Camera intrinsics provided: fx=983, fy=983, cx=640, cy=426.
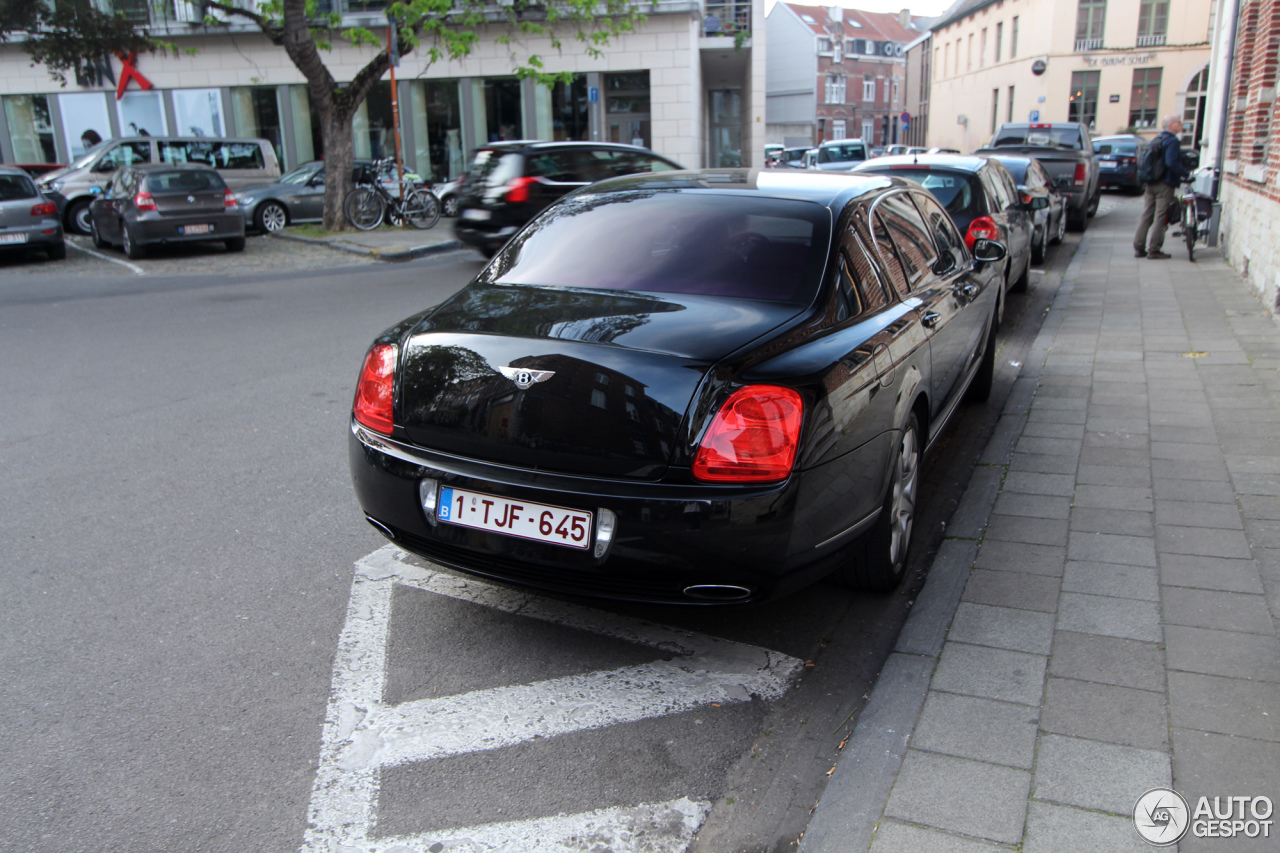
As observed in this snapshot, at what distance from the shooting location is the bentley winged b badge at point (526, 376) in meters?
3.00

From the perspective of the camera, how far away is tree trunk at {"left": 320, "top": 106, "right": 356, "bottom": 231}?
17.8 m

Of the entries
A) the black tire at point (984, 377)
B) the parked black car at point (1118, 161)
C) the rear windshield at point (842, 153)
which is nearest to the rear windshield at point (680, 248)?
the black tire at point (984, 377)

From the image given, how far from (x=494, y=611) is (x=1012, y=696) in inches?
71.5

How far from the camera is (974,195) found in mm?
9133

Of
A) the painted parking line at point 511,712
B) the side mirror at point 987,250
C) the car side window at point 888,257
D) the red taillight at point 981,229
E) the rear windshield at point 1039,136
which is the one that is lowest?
the painted parking line at point 511,712

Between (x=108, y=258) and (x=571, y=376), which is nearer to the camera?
(x=571, y=376)

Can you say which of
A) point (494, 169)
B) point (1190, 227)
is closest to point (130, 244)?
point (494, 169)

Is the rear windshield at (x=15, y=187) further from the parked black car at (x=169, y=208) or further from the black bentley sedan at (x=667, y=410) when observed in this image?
the black bentley sedan at (x=667, y=410)

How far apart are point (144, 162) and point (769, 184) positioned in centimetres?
1988

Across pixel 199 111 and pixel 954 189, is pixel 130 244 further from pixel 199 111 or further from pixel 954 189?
pixel 199 111

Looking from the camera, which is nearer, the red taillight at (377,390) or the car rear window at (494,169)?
the red taillight at (377,390)

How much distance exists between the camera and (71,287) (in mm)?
12742

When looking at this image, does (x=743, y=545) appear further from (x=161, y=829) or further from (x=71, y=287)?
(x=71, y=287)

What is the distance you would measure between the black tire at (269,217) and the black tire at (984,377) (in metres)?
16.6
